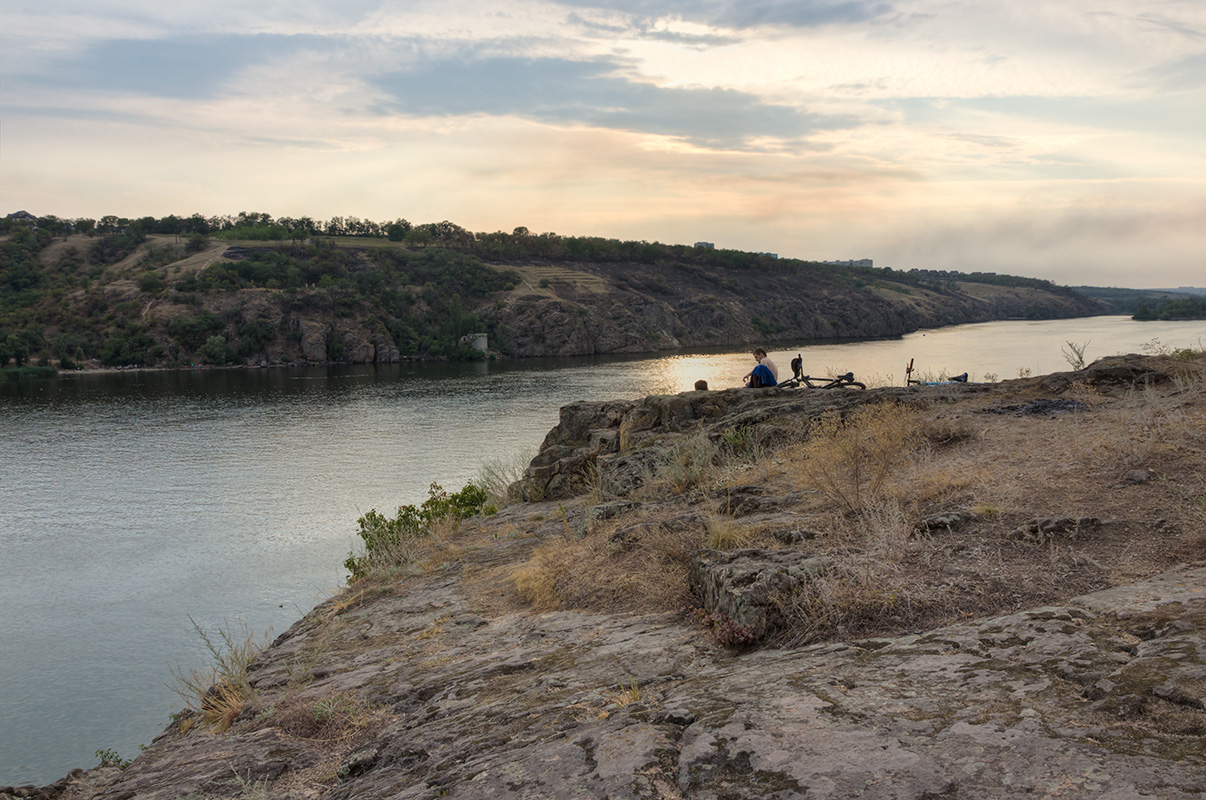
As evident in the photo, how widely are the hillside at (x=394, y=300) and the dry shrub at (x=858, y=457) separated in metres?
99.9

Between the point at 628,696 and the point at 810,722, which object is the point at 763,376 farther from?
the point at 810,722

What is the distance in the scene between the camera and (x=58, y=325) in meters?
93.1

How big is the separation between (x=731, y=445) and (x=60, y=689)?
15508 mm

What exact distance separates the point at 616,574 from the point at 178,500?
3082cm

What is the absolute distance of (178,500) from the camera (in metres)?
31.1

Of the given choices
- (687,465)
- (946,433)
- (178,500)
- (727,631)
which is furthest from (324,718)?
(178,500)

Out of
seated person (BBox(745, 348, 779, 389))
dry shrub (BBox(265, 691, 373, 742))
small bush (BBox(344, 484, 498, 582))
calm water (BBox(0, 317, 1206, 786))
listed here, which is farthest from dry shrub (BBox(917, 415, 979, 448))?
small bush (BBox(344, 484, 498, 582))

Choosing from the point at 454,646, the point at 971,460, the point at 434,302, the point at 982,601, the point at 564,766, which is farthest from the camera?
the point at 434,302

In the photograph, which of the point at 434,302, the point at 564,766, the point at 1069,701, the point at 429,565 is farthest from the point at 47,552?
the point at 434,302

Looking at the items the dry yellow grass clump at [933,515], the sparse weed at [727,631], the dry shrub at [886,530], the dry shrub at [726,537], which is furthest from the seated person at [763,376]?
the sparse weed at [727,631]

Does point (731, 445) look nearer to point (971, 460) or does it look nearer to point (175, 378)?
point (971, 460)

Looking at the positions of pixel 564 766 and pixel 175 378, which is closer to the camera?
pixel 564 766

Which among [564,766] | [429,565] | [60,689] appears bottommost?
[60,689]

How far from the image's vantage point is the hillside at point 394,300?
95.0m
